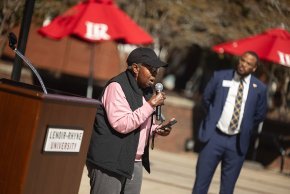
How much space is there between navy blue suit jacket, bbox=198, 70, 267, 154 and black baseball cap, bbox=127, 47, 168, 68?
8.44 ft

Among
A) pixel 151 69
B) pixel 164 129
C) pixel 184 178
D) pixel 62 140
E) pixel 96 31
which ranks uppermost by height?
pixel 96 31

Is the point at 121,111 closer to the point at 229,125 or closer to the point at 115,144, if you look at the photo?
the point at 115,144

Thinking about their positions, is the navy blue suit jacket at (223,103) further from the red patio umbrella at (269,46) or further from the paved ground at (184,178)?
the red patio umbrella at (269,46)

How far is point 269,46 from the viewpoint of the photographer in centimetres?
1327

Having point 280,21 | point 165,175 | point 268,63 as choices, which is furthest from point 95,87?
point 165,175

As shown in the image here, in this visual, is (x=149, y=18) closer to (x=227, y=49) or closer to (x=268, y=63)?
(x=268, y=63)

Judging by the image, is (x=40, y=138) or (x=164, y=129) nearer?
(x=40, y=138)

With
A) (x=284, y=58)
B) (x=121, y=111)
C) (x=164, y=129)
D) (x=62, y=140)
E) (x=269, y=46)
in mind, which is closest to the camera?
(x=62, y=140)

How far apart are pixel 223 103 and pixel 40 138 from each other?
3.66m

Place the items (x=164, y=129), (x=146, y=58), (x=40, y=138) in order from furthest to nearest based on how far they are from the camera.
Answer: (x=164, y=129), (x=146, y=58), (x=40, y=138)

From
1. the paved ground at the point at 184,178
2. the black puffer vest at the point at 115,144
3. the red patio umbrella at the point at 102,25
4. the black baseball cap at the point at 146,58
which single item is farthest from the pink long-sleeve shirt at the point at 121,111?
the red patio umbrella at the point at 102,25

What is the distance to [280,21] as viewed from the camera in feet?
48.4

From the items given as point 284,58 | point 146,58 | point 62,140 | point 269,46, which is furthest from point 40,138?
point 269,46

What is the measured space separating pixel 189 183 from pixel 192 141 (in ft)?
18.8
